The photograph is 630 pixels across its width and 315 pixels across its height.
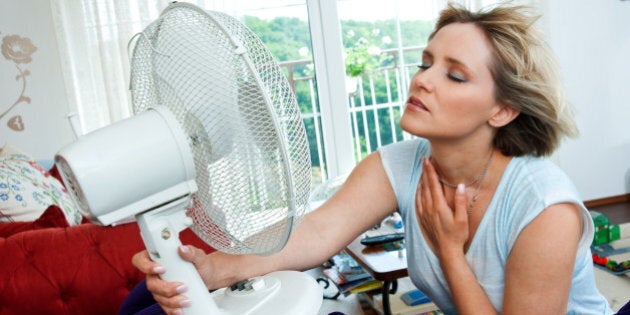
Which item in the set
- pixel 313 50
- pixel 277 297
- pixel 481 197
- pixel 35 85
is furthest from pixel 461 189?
pixel 35 85

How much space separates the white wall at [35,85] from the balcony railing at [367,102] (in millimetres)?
1389

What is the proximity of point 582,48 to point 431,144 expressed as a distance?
10.3 ft

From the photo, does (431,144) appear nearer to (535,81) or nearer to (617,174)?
(535,81)

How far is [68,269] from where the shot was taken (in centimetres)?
138

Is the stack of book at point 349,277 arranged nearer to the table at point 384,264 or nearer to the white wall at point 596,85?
the table at point 384,264

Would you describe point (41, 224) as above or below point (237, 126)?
below

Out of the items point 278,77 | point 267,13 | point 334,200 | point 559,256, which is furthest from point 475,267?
point 267,13

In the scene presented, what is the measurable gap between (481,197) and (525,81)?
22 centimetres

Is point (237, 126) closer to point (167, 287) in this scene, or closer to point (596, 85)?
point (167, 287)

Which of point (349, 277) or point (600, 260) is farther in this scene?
point (600, 260)

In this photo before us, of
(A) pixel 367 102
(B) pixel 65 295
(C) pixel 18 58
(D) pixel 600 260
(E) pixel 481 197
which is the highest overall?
(C) pixel 18 58

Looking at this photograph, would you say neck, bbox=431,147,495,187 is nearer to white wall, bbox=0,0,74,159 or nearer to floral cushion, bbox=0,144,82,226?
floral cushion, bbox=0,144,82,226

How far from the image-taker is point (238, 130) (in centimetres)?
62

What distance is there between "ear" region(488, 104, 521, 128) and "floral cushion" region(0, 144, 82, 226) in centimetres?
132
